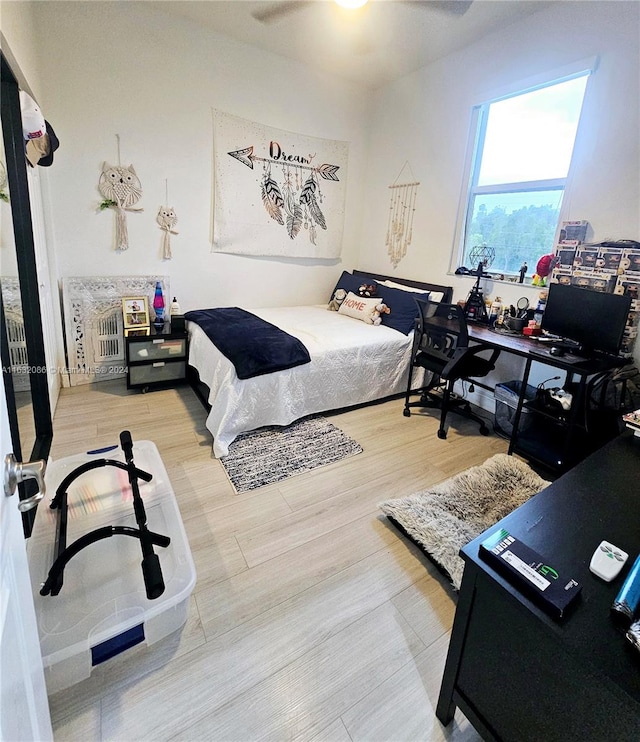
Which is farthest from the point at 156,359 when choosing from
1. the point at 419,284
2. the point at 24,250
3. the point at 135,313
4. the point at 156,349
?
the point at 419,284

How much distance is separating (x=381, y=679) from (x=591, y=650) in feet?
2.37

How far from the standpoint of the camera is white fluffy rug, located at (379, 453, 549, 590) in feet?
5.59

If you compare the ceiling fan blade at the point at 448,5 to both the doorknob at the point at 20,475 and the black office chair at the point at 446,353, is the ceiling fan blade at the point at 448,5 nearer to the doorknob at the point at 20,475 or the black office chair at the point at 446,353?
the black office chair at the point at 446,353

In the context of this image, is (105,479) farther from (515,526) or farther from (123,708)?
(515,526)

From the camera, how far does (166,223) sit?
3.34 metres

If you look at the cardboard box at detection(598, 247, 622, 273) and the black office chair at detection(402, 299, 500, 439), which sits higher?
the cardboard box at detection(598, 247, 622, 273)

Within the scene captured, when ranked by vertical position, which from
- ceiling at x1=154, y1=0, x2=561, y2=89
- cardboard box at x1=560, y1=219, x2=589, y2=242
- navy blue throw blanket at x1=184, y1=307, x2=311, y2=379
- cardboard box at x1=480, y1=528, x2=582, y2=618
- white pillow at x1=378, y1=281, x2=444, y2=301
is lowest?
cardboard box at x1=480, y1=528, x2=582, y2=618

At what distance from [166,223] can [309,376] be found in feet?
6.39

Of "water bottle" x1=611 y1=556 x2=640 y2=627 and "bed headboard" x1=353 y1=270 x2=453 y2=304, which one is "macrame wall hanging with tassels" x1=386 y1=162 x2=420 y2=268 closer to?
"bed headboard" x1=353 y1=270 x2=453 y2=304

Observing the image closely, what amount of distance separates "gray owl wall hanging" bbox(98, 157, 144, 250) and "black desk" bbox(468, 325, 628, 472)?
291 cm

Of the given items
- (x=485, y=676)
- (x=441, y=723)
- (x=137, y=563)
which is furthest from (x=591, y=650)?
(x=137, y=563)

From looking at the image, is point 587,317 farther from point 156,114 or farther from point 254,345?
point 156,114

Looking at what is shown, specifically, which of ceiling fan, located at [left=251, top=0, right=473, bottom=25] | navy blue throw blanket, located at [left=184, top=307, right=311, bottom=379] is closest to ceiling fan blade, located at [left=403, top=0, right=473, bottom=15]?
ceiling fan, located at [left=251, top=0, right=473, bottom=25]

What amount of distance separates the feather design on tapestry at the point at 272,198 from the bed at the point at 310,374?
99 centimetres
